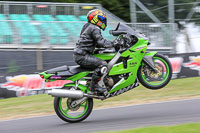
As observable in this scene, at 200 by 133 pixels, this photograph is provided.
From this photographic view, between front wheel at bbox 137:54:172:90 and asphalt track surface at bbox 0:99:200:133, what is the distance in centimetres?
60

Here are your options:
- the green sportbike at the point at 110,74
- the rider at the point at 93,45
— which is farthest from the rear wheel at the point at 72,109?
the rider at the point at 93,45

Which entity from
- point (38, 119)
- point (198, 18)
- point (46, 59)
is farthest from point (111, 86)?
point (198, 18)

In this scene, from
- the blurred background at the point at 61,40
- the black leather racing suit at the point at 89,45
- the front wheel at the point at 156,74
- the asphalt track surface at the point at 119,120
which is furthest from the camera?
the blurred background at the point at 61,40

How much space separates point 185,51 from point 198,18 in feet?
9.90

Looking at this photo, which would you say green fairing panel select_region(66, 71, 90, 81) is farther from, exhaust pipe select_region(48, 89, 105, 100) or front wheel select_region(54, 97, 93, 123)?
front wheel select_region(54, 97, 93, 123)

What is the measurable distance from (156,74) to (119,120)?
46.6 inches

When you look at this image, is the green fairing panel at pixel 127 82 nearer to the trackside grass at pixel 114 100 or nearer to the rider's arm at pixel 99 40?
the rider's arm at pixel 99 40

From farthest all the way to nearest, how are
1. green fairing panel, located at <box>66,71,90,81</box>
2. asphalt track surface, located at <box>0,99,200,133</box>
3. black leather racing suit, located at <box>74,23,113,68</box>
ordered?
green fairing panel, located at <box>66,71,90,81</box>, black leather racing suit, located at <box>74,23,113,68</box>, asphalt track surface, located at <box>0,99,200,133</box>

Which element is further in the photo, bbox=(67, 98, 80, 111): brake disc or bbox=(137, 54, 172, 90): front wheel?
bbox=(137, 54, 172, 90): front wheel

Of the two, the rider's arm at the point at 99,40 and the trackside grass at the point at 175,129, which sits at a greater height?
the rider's arm at the point at 99,40

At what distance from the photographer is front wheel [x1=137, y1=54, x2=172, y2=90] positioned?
719cm

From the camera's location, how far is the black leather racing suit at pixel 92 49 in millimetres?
6820

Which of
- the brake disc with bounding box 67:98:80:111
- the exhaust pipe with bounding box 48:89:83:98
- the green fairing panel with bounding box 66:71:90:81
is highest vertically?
the green fairing panel with bounding box 66:71:90:81

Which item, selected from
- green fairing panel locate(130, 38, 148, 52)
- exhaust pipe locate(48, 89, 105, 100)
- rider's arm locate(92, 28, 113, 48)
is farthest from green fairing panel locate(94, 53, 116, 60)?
exhaust pipe locate(48, 89, 105, 100)
